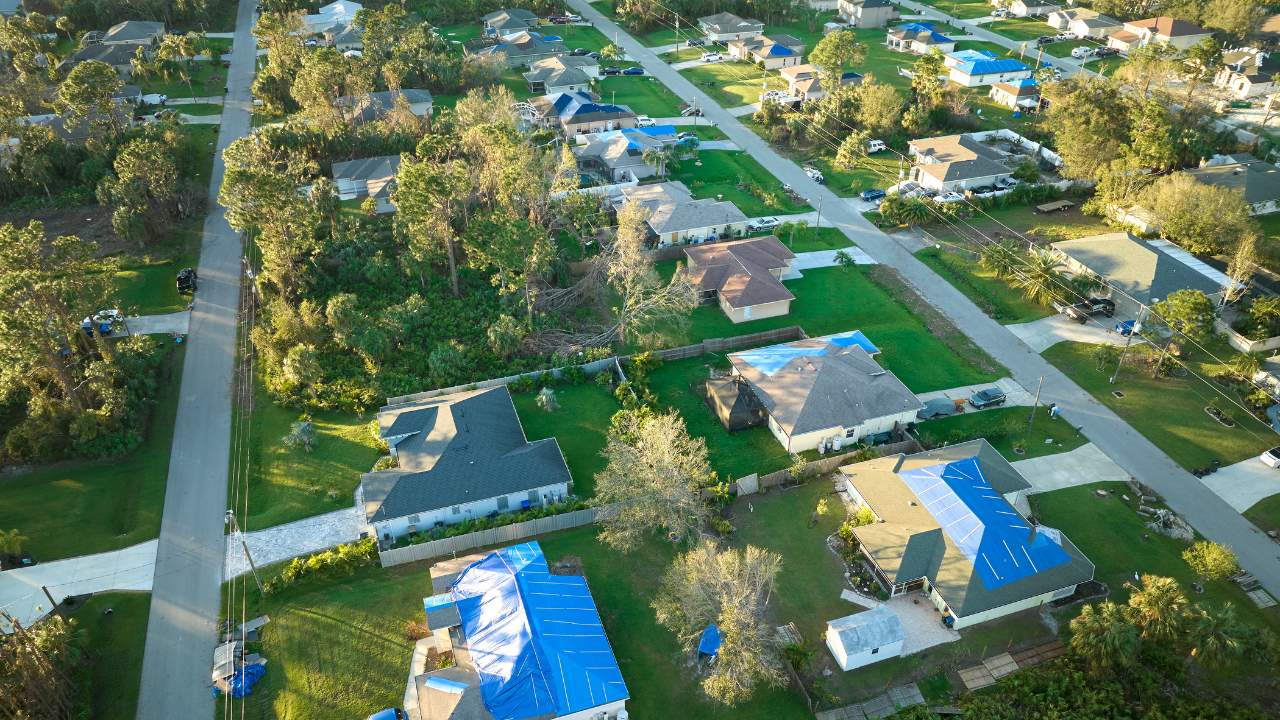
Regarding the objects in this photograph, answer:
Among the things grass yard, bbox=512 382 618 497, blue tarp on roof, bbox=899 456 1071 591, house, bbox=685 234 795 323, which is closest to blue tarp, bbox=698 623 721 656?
grass yard, bbox=512 382 618 497

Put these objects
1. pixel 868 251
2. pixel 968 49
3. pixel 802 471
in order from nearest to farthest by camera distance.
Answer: pixel 802 471, pixel 868 251, pixel 968 49

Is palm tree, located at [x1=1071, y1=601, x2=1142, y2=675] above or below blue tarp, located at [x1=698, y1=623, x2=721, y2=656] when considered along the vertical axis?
above

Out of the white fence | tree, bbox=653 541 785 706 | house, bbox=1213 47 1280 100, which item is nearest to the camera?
tree, bbox=653 541 785 706

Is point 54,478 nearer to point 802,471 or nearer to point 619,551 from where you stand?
point 619,551

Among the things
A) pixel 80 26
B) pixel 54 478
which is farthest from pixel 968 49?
pixel 80 26

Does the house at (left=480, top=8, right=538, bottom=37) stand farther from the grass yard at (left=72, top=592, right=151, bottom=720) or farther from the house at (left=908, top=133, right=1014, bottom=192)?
the grass yard at (left=72, top=592, right=151, bottom=720)

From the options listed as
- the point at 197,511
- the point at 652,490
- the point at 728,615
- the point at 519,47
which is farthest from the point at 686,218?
the point at 519,47

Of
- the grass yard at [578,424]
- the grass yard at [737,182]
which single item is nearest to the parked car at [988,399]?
the grass yard at [578,424]
